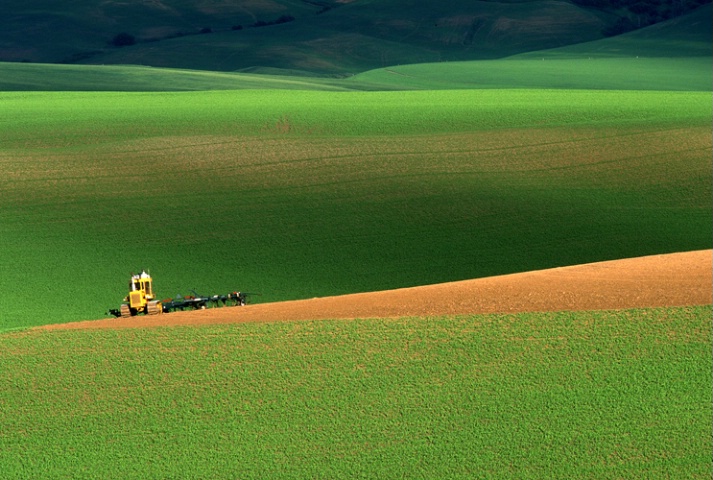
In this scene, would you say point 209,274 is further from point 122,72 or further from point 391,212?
point 122,72

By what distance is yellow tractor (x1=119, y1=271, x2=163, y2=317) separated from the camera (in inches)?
1088

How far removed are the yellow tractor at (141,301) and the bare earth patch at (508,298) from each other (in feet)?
3.02

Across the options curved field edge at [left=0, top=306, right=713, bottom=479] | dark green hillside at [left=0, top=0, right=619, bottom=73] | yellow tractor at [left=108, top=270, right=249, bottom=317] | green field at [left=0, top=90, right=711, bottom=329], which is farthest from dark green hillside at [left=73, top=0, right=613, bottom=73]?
curved field edge at [left=0, top=306, right=713, bottom=479]

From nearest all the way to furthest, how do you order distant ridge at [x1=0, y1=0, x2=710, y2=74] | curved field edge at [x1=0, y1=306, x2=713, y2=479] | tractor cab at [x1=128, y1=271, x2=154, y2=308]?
curved field edge at [x1=0, y1=306, x2=713, y2=479], tractor cab at [x1=128, y1=271, x2=154, y2=308], distant ridge at [x1=0, y1=0, x2=710, y2=74]

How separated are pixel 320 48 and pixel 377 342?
96.5m

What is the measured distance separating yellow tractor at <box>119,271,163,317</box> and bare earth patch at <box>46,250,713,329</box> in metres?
0.92

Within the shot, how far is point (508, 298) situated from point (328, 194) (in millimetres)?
14480

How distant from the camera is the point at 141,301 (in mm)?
28000

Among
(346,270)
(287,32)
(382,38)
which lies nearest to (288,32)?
(287,32)

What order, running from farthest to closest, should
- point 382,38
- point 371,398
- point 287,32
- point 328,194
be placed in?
1. point 382,38
2. point 287,32
3. point 328,194
4. point 371,398

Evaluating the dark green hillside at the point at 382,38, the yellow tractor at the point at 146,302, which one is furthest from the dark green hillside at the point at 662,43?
the yellow tractor at the point at 146,302

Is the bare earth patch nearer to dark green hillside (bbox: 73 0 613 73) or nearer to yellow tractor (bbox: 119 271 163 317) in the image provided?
yellow tractor (bbox: 119 271 163 317)

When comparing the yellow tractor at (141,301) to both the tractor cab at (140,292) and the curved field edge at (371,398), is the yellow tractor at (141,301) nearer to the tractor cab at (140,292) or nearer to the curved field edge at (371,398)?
the tractor cab at (140,292)

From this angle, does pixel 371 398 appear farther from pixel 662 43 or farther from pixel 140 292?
pixel 662 43
